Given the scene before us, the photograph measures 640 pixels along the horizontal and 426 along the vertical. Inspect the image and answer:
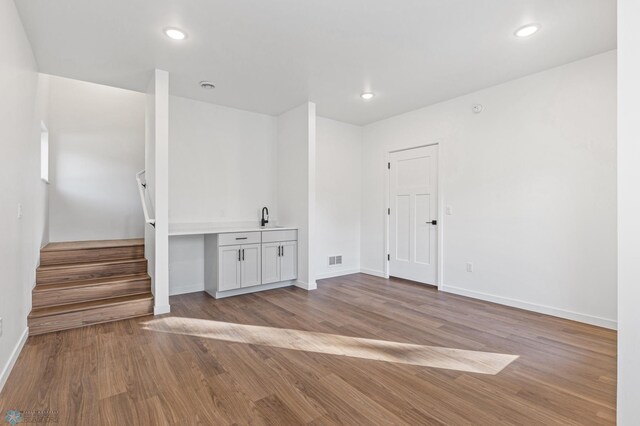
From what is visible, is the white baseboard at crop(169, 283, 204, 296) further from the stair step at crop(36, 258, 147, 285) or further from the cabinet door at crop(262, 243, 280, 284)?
the cabinet door at crop(262, 243, 280, 284)

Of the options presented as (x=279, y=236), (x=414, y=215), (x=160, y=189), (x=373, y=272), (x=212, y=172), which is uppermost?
(x=212, y=172)

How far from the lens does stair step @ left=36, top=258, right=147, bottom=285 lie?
3420 millimetres

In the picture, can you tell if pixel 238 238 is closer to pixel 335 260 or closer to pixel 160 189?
pixel 160 189

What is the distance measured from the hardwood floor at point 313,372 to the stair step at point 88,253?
3.59 ft

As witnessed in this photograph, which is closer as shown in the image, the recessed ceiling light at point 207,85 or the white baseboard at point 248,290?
the recessed ceiling light at point 207,85

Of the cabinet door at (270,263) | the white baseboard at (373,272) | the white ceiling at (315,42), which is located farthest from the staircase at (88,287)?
the white baseboard at (373,272)

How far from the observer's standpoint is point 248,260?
433cm

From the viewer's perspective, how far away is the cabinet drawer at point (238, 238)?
4.11 m

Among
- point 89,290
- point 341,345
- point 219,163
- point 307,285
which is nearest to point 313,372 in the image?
point 341,345

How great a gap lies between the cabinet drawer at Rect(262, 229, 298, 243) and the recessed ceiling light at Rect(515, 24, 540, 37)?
345cm

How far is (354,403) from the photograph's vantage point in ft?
6.28

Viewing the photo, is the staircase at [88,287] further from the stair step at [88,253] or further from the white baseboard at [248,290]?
the white baseboard at [248,290]

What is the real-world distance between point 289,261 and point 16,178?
3128 millimetres

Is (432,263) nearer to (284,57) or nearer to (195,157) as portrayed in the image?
(284,57)
